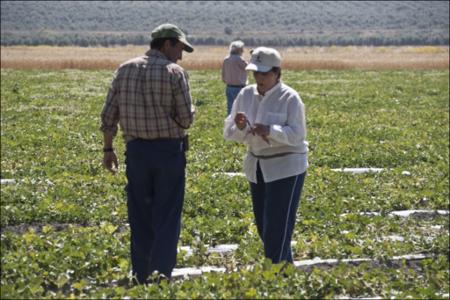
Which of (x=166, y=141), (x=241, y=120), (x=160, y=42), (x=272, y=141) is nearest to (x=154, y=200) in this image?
(x=166, y=141)

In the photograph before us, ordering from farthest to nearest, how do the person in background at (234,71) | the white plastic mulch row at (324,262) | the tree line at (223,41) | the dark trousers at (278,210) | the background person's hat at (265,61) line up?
the tree line at (223,41) < the person in background at (234,71) < the white plastic mulch row at (324,262) < the dark trousers at (278,210) < the background person's hat at (265,61)

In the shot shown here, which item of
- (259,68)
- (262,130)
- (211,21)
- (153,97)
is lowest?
(262,130)

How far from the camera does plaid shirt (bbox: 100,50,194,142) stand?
5.32 m

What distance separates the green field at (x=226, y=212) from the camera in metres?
5.37

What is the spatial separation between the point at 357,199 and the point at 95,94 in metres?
14.4

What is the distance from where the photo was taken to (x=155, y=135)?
17.6 feet

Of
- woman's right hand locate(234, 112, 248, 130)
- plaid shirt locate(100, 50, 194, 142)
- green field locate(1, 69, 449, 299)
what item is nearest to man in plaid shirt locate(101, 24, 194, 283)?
plaid shirt locate(100, 50, 194, 142)

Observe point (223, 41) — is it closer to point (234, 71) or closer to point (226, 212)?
point (234, 71)

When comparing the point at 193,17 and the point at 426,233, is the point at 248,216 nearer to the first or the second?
the point at 426,233

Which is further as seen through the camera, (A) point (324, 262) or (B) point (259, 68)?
(A) point (324, 262)

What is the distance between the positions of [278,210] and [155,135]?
115cm

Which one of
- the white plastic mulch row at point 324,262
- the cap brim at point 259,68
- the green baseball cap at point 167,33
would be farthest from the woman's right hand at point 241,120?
the white plastic mulch row at point 324,262

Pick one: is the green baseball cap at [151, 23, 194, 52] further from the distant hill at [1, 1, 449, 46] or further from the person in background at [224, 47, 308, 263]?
the distant hill at [1, 1, 449, 46]

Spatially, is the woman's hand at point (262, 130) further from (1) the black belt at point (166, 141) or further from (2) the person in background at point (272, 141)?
(1) the black belt at point (166, 141)
